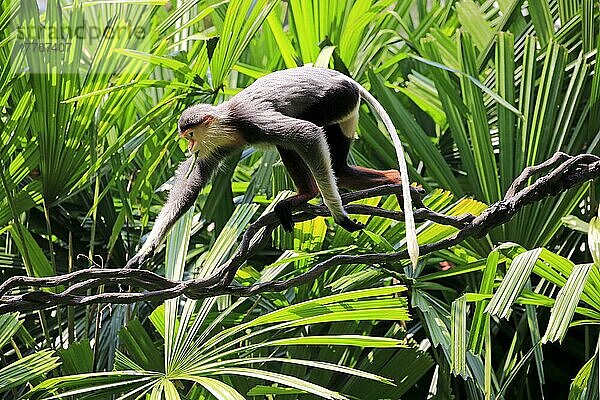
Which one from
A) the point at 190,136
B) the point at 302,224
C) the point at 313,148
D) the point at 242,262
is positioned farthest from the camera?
the point at 302,224

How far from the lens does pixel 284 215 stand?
3.76 feet

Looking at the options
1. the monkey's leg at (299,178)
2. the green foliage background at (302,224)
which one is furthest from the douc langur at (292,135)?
the green foliage background at (302,224)

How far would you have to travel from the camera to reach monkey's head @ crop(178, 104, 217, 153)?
3.86ft

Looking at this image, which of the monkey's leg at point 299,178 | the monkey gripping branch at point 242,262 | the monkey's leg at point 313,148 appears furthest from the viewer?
the monkey's leg at point 299,178

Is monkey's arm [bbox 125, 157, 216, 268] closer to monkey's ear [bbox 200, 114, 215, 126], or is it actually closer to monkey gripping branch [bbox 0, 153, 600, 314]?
monkey's ear [bbox 200, 114, 215, 126]

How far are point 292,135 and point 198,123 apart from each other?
0.17 metres

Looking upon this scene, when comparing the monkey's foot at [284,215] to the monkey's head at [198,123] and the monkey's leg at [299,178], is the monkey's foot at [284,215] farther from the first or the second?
the monkey's head at [198,123]

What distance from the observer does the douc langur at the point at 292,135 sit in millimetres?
1109

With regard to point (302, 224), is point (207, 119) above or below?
above

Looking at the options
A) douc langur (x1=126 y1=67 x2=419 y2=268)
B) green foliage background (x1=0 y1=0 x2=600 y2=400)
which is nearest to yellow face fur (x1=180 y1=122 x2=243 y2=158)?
douc langur (x1=126 y1=67 x2=419 y2=268)

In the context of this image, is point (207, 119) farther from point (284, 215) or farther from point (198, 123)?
point (284, 215)

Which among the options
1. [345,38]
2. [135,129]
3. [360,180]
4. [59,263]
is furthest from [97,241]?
[360,180]

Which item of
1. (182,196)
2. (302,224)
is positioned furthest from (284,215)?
(302,224)

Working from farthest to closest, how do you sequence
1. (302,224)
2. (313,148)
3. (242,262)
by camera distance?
(302,224), (313,148), (242,262)
